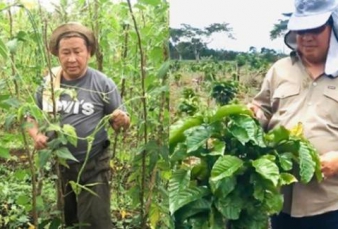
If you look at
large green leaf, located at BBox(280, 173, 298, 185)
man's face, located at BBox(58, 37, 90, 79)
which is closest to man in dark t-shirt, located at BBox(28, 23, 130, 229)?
man's face, located at BBox(58, 37, 90, 79)

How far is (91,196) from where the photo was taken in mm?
1266

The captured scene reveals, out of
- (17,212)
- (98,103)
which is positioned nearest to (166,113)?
(98,103)

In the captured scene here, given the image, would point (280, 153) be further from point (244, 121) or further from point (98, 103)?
point (98, 103)

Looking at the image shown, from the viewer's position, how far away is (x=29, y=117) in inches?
51.5

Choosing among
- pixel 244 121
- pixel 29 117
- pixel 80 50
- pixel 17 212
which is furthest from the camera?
pixel 17 212

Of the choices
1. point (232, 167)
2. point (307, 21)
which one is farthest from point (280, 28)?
point (232, 167)

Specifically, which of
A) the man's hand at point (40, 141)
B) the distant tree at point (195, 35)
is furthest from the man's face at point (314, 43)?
the man's hand at point (40, 141)

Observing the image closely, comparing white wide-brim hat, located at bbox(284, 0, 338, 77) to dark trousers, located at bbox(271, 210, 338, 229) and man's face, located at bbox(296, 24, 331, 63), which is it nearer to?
man's face, located at bbox(296, 24, 331, 63)

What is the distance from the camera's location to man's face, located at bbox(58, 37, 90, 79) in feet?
3.92

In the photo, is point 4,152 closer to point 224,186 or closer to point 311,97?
point 224,186

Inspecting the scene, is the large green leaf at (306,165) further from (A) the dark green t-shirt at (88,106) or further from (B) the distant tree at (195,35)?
(A) the dark green t-shirt at (88,106)

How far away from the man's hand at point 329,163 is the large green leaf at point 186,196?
0.22 metres

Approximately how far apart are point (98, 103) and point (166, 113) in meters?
0.17

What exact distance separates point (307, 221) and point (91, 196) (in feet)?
1.45
